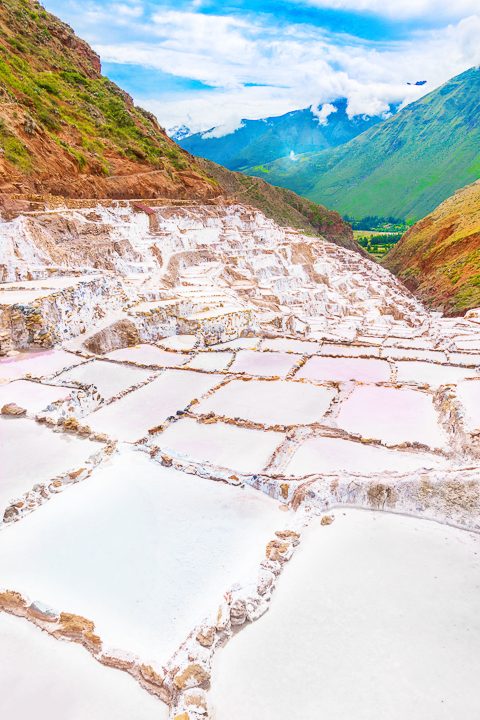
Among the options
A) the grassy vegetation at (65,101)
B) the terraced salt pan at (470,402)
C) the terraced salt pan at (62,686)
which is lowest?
the terraced salt pan at (62,686)

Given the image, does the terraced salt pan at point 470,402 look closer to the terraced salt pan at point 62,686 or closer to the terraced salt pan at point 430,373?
the terraced salt pan at point 430,373

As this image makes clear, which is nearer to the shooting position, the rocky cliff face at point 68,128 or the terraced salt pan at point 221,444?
the terraced salt pan at point 221,444

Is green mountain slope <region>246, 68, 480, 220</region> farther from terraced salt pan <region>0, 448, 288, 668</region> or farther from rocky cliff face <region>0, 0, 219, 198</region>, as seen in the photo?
terraced salt pan <region>0, 448, 288, 668</region>

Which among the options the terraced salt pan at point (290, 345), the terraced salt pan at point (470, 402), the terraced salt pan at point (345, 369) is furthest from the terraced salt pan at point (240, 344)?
the terraced salt pan at point (470, 402)

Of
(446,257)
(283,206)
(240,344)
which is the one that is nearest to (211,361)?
(240,344)

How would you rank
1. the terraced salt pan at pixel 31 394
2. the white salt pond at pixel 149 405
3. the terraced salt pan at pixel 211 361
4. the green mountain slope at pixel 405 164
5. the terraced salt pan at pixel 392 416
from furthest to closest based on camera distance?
the green mountain slope at pixel 405 164
the terraced salt pan at pixel 211 361
the terraced salt pan at pixel 31 394
the white salt pond at pixel 149 405
the terraced salt pan at pixel 392 416

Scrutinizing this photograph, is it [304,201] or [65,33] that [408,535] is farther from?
[304,201]

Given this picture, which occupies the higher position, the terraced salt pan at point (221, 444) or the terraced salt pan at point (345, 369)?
the terraced salt pan at point (345, 369)
